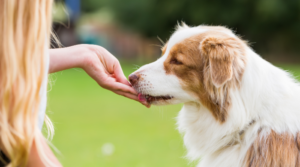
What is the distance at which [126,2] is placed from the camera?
29594mm

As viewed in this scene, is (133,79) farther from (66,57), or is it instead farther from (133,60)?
(133,60)

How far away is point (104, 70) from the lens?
2.71 m

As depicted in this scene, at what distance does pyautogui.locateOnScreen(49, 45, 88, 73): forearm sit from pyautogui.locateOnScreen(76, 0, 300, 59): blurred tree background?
74.3 ft

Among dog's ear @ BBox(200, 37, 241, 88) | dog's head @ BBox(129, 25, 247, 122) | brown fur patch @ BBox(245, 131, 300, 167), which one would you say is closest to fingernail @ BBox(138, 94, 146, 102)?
dog's head @ BBox(129, 25, 247, 122)

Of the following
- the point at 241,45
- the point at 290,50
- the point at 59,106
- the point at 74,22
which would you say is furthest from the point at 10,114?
the point at 74,22

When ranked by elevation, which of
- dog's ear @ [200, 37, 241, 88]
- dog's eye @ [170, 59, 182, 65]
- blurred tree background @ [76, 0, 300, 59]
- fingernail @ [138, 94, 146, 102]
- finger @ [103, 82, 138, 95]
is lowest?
blurred tree background @ [76, 0, 300, 59]

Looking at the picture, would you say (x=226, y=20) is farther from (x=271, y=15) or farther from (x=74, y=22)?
(x=74, y=22)

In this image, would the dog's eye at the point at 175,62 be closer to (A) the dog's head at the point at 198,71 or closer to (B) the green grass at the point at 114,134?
(A) the dog's head at the point at 198,71

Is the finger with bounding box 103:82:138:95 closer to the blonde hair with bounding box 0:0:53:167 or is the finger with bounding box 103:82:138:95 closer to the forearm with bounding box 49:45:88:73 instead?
the forearm with bounding box 49:45:88:73

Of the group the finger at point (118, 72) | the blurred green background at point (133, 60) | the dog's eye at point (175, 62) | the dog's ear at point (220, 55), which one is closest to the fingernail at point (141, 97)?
the finger at point (118, 72)

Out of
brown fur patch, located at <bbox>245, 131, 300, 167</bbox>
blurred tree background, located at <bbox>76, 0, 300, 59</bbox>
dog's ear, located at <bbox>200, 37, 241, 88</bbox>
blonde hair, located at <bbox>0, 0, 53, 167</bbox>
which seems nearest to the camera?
blonde hair, located at <bbox>0, 0, 53, 167</bbox>

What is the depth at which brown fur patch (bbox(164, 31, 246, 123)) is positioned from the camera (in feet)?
9.42

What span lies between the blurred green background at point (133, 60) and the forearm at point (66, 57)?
1.16 feet

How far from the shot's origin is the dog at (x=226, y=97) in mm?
2764
